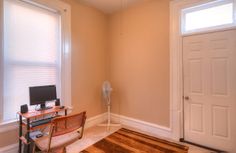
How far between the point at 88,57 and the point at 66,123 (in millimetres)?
1955

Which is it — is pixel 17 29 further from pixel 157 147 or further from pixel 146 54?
pixel 157 147

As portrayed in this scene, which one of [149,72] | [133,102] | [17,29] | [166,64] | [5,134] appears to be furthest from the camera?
[133,102]

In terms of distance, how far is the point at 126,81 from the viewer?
3.44 metres

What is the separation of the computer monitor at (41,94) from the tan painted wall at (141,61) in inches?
66.6

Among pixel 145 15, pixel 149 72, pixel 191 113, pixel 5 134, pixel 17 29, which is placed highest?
pixel 145 15

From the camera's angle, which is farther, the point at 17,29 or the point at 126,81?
the point at 126,81

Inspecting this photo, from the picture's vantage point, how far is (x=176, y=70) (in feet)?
8.66

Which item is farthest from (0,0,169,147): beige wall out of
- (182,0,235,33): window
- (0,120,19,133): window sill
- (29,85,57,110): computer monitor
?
(0,120,19,133): window sill

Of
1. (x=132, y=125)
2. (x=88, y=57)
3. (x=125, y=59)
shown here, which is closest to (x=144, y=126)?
(x=132, y=125)

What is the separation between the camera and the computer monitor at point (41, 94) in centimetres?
216

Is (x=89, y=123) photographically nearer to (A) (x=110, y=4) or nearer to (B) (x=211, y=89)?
(B) (x=211, y=89)

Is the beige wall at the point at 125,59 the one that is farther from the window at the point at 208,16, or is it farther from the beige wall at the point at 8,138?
the beige wall at the point at 8,138

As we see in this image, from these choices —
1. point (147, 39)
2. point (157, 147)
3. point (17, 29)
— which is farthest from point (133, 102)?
point (17, 29)

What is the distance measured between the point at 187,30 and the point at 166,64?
737mm
